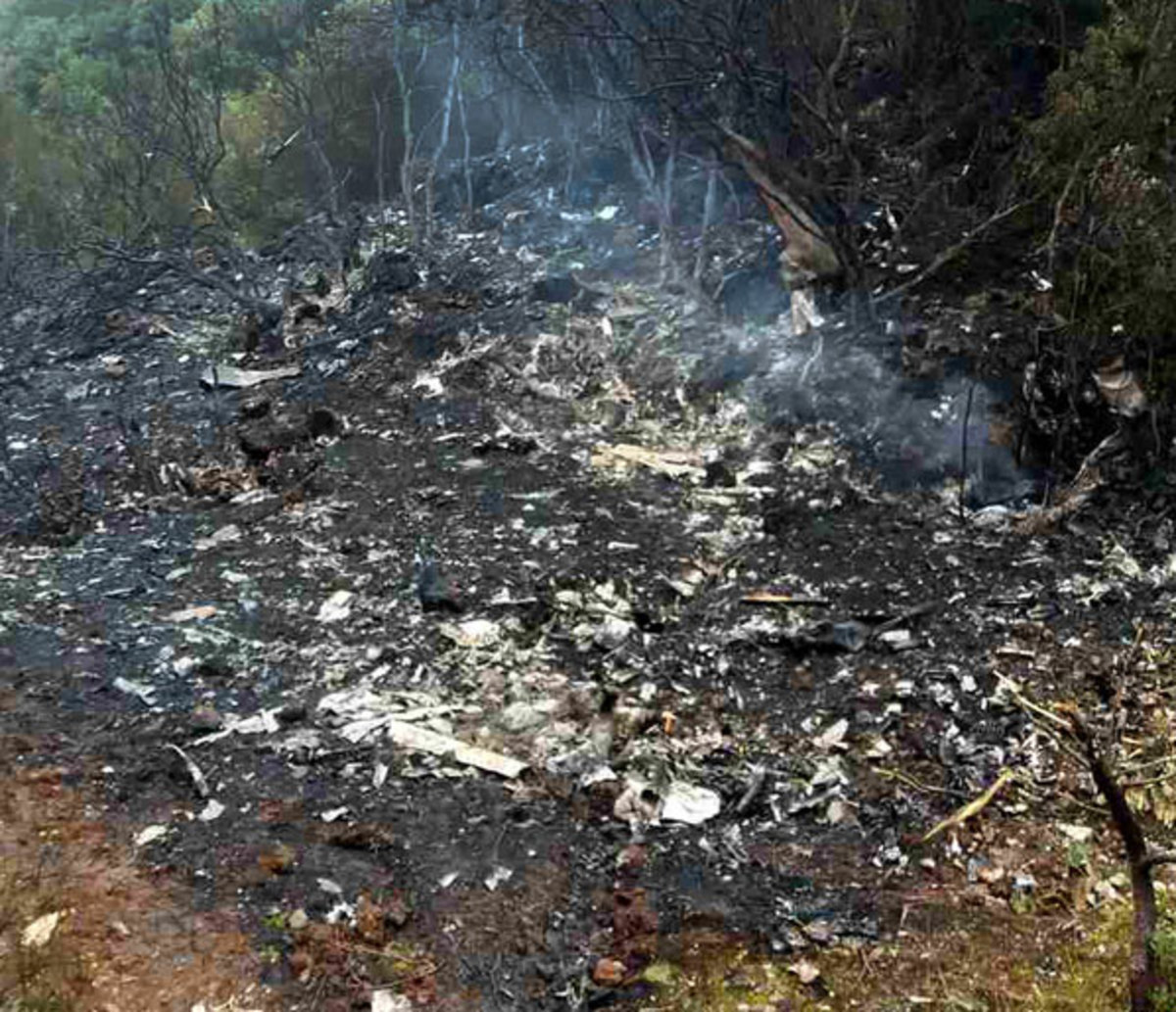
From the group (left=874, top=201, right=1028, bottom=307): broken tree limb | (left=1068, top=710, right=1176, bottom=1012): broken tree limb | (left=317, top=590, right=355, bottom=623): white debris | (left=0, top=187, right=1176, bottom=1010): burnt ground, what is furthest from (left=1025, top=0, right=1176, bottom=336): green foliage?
(left=317, top=590, right=355, bottom=623): white debris

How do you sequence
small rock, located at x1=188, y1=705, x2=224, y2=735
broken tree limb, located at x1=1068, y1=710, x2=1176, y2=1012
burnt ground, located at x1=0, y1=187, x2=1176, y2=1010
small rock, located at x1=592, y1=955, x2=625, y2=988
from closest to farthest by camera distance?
broken tree limb, located at x1=1068, y1=710, x2=1176, y2=1012, small rock, located at x1=592, y1=955, x2=625, y2=988, burnt ground, located at x1=0, y1=187, x2=1176, y2=1010, small rock, located at x1=188, y1=705, x2=224, y2=735

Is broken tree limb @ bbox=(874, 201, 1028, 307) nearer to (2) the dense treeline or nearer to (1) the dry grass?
(2) the dense treeline

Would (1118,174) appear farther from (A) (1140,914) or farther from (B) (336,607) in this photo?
(B) (336,607)

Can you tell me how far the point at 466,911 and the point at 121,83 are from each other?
514 inches

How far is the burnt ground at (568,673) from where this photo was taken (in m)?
3.61

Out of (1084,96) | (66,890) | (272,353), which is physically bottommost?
(272,353)

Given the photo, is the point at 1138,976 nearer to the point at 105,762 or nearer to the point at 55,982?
the point at 55,982

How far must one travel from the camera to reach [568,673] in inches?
193

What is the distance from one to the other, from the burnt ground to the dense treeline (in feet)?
4.15

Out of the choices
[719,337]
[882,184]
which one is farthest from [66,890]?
[882,184]

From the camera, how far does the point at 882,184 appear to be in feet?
28.5

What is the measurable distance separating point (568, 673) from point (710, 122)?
4766 millimetres

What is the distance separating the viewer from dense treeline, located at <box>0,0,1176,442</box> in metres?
6.00

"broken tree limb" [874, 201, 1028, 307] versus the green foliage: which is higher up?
the green foliage
